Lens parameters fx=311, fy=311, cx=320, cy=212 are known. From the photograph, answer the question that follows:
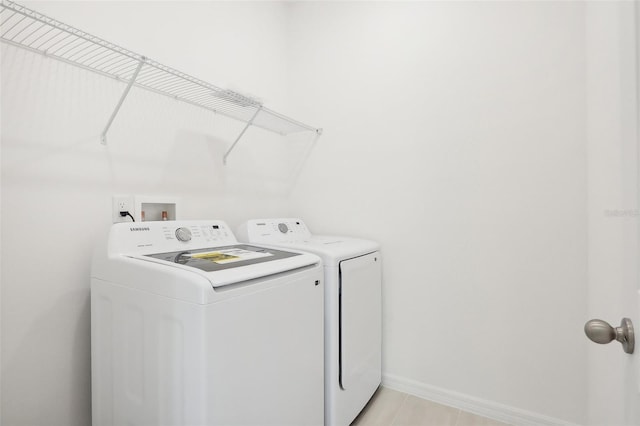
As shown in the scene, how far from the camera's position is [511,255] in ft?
5.30

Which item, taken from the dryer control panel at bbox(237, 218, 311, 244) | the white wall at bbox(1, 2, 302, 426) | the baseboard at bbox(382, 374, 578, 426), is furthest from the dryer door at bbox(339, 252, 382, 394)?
the white wall at bbox(1, 2, 302, 426)

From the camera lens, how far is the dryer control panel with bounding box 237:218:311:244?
1754 mm

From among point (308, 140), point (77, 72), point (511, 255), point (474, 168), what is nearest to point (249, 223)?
point (308, 140)

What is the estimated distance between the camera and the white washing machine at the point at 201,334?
89cm

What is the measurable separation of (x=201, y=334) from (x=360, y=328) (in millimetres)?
997

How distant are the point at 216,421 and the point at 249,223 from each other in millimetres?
1036

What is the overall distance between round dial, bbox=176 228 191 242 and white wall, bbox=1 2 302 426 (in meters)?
0.23

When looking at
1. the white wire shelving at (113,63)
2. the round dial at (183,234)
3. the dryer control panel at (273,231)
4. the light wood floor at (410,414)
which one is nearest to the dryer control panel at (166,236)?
the round dial at (183,234)

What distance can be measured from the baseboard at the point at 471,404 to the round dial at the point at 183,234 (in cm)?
148

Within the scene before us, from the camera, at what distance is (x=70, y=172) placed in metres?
1.24

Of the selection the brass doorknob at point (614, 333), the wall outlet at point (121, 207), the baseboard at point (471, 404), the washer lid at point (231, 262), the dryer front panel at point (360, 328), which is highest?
the wall outlet at point (121, 207)

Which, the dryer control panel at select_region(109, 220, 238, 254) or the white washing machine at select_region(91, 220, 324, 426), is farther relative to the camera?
the dryer control panel at select_region(109, 220, 238, 254)

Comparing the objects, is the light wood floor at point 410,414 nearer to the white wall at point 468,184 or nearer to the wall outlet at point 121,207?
the white wall at point 468,184

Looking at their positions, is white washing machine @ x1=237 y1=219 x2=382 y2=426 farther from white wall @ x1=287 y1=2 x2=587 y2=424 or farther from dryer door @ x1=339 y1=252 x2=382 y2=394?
white wall @ x1=287 y1=2 x2=587 y2=424
